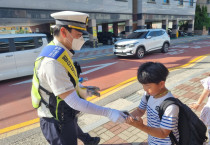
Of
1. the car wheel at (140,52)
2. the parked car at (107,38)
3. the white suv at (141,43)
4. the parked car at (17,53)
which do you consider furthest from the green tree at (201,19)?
the parked car at (17,53)

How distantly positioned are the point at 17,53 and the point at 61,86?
5.72 meters

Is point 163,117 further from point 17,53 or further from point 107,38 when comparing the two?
point 107,38

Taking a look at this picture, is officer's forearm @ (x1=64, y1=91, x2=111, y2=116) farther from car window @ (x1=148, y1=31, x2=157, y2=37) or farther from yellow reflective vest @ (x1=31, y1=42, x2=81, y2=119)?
car window @ (x1=148, y1=31, x2=157, y2=37)

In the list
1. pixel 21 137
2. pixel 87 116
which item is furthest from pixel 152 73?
pixel 21 137

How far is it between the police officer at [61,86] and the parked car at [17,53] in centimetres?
526

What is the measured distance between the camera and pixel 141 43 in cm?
1004

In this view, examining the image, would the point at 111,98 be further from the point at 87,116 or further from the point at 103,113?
the point at 103,113

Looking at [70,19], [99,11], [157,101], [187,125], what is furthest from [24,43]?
[99,11]

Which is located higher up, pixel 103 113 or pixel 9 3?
pixel 9 3

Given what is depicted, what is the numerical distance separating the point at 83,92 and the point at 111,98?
2.63 meters

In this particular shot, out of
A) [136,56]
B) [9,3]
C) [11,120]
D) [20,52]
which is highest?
[9,3]

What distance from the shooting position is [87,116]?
351 centimetres

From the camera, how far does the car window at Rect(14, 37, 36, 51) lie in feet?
20.4

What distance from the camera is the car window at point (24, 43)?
244 inches
